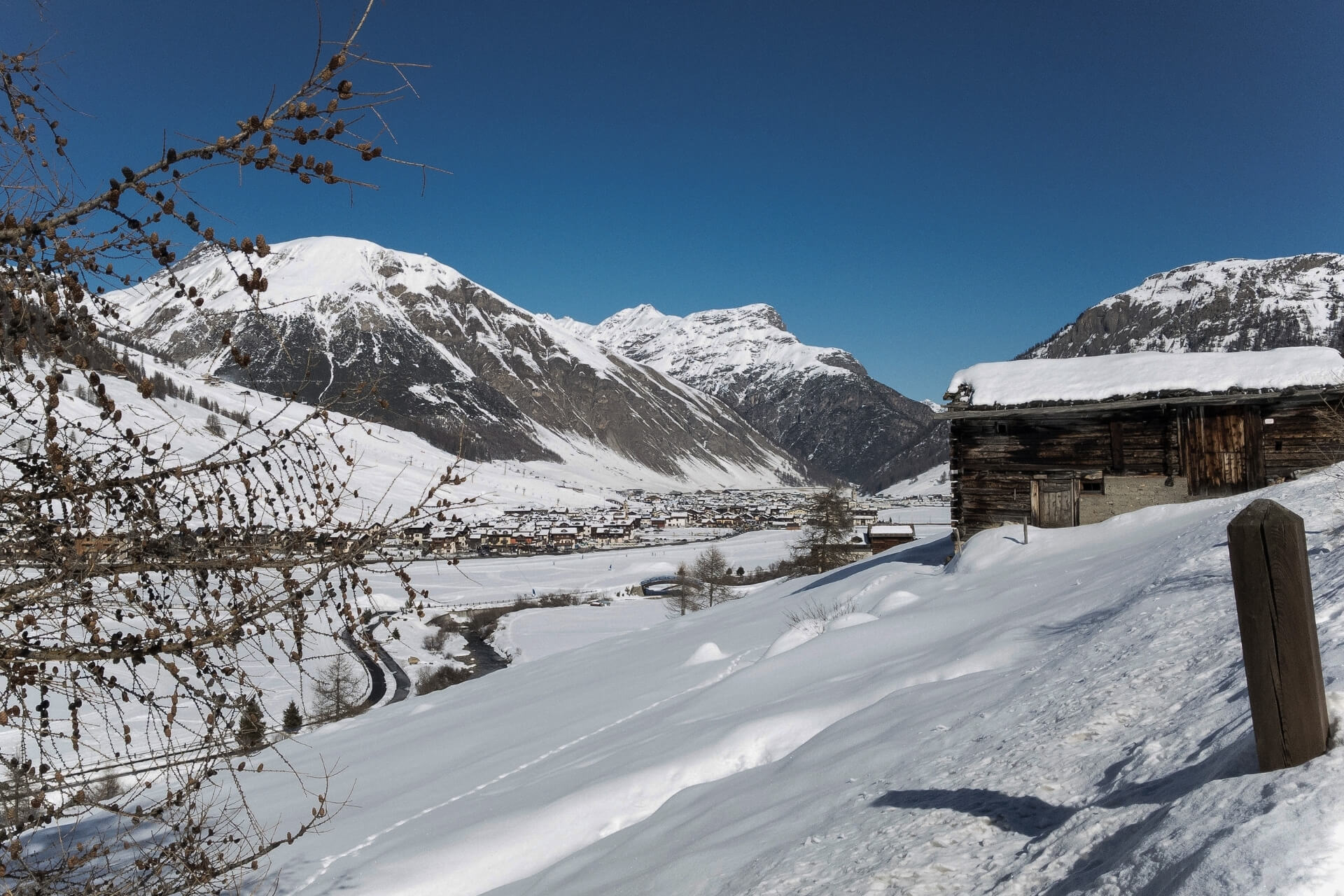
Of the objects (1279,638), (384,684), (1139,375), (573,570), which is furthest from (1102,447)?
(573,570)

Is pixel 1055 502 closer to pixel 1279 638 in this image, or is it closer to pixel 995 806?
pixel 995 806


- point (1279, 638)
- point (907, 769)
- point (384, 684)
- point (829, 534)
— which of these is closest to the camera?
point (1279, 638)

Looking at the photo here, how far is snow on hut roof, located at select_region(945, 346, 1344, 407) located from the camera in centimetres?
2034

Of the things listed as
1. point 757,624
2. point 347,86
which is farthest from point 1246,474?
point 347,86

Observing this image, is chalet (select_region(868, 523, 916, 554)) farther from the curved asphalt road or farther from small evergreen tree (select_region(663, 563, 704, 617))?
the curved asphalt road

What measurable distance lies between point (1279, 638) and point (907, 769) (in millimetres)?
3161

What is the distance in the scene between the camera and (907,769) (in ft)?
19.3

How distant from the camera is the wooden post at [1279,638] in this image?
3182mm

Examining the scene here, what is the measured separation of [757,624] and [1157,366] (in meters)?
13.1

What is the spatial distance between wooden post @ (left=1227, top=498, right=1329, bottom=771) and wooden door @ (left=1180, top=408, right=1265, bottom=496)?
20.6m

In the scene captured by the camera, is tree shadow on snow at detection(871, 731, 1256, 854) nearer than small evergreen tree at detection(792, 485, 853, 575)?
Yes

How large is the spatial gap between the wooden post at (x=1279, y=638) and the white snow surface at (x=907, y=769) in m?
0.13

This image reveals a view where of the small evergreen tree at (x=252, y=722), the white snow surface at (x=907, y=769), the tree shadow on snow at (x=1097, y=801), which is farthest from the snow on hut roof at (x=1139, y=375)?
the small evergreen tree at (x=252, y=722)

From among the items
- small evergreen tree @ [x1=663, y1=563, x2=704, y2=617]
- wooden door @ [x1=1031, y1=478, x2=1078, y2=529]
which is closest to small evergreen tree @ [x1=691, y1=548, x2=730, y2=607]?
small evergreen tree @ [x1=663, y1=563, x2=704, y2=617]
